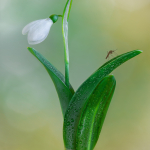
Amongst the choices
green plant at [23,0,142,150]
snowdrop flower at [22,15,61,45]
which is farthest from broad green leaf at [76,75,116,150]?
snowdrop flower at [22,15,61,45]

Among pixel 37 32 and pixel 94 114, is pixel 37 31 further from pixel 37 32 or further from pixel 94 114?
pixel 94 114

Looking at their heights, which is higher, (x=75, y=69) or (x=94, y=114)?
(x=75, y=69)

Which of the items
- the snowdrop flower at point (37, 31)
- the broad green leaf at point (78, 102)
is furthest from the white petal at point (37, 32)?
the broad green leaf at point (78, 102)

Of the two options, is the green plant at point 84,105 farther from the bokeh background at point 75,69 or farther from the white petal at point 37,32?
the bokeh background at point 75,69

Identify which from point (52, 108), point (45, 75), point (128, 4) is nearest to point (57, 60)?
point (45, 75)

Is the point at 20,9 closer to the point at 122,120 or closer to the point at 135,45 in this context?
the point at 135,45

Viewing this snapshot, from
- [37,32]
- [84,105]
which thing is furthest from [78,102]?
[37,32]
